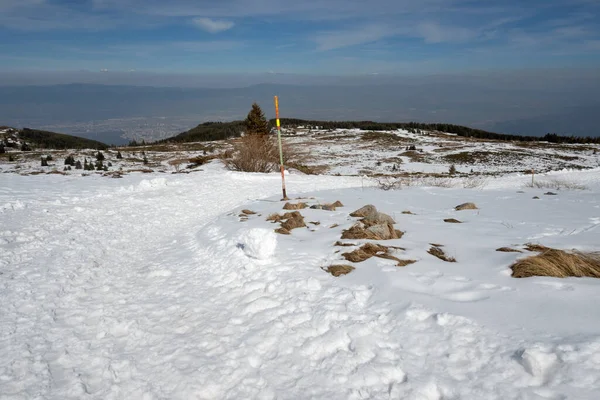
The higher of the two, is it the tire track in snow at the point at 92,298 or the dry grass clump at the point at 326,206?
the dry grass clump at the point at 326,206

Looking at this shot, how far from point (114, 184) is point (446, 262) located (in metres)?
16.4

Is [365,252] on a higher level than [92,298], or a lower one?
higher

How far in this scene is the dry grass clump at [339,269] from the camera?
→ 533 centimetres

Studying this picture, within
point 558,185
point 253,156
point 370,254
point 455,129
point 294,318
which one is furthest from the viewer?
point 455,129

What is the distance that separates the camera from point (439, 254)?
577cm

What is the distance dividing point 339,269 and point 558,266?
9.77ft

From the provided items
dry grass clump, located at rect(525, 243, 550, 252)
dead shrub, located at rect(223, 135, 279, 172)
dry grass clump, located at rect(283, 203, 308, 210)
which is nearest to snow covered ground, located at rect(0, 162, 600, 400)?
dry grass clump, located at rect(525, 243, 550, 252)

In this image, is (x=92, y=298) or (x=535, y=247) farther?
(x=535, y=247)

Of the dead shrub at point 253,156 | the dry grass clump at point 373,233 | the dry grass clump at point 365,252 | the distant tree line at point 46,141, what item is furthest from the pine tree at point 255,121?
the dry grass clump at point 365,252

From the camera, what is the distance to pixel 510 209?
10227 millimetres

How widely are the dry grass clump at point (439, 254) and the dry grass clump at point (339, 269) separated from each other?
1.52 metres

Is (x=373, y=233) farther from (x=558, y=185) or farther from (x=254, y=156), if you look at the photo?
(x=254, y=156)

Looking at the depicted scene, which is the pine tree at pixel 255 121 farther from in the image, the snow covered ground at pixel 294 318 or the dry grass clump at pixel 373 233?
the dry grass clump at pixel 373 233

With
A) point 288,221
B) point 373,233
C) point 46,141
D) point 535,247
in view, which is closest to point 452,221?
point 373,233
